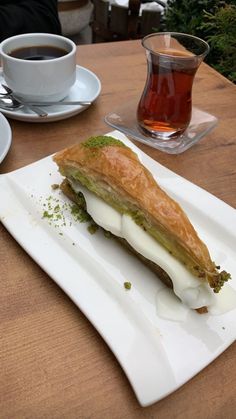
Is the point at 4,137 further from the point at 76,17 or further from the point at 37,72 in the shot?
the point at 76,17

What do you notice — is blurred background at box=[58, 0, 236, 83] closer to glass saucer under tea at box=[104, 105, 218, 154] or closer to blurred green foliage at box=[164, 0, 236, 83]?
blurred green foliage at box=[164, 0, 236, 83]

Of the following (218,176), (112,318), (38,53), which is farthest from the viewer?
(38,53)

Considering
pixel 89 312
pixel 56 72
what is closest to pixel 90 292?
pixel 89 312

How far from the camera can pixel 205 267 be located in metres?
0.58

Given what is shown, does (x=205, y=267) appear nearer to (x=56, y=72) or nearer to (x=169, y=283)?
(x=169, y=283)

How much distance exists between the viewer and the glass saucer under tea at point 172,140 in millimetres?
941

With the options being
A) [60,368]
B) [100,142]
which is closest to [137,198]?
[100,142]

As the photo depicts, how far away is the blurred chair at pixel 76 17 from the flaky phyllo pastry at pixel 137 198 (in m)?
2.24

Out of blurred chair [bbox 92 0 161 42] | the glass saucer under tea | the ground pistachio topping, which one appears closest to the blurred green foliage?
blurred chair [bbox 92 0 161 42]

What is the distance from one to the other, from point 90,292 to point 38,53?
25.9 inches

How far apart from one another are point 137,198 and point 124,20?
2090 mm

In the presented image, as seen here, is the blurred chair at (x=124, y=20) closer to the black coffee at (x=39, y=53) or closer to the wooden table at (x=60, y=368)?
the black coffee at (x=39, y=53)

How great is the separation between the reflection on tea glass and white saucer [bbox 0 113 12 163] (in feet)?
1.01

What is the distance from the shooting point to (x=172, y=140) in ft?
3.15
